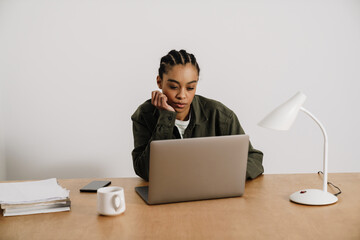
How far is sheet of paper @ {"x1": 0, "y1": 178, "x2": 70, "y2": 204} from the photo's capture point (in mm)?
1311

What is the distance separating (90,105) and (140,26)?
0.68 m

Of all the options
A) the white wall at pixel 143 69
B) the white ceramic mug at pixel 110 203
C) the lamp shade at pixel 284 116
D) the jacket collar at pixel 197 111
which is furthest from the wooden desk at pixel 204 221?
the white wall at pixel 143 69

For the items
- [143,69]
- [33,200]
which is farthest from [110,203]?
[143,69]

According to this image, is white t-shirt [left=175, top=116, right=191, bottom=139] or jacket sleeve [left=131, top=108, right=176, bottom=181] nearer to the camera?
jacket sleeve [left=131, top=108, right=176, bottom=181]

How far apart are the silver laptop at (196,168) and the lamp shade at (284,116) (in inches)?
4.6

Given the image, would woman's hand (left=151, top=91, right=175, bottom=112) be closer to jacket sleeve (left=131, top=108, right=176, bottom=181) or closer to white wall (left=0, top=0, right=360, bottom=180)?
jacket sleeve (left=131, top=108, right=176, bottom=181)

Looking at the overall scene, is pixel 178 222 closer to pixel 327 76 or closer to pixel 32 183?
pixel 32 183

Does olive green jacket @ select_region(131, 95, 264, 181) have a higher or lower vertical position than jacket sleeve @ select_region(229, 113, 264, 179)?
higher

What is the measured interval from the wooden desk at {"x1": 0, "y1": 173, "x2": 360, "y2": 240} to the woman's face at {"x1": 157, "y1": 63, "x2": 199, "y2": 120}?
0.58m

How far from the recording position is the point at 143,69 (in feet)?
9.36

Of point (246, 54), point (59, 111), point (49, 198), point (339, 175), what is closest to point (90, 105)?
point (59, 111)

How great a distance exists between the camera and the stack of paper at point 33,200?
1.29 m

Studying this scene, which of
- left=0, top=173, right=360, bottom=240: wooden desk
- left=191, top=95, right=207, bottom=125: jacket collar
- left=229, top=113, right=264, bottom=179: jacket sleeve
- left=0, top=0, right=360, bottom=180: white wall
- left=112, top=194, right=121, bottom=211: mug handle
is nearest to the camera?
left=0, top=173, right=360, bottom=240: wooden desk

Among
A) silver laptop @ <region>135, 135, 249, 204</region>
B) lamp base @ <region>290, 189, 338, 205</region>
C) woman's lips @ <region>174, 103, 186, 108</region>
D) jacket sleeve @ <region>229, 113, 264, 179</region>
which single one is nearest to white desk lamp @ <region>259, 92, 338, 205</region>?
lamp base @ <region>290, 189, 338, 205</region>
